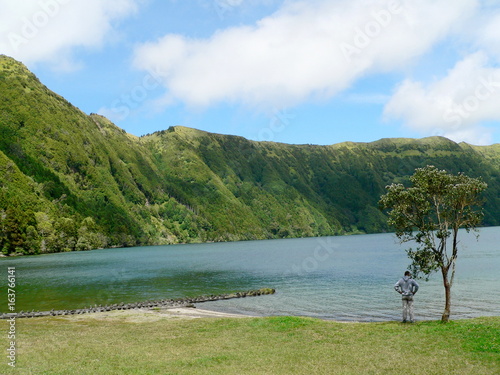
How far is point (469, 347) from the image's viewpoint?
70.2 ft

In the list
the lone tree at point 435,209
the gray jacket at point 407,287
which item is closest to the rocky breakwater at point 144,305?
the gray jacket at point 407,287

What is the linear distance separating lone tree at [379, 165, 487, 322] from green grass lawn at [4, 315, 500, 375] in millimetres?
4503

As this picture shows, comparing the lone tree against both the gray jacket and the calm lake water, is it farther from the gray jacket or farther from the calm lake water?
the calm lake water

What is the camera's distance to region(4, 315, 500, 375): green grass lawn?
745 inches

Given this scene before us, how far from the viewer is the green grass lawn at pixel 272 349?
1892 cm

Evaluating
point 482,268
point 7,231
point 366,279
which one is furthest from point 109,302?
point 7,231

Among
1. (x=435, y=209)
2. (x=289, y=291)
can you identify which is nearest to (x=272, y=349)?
(x=435, y=209)

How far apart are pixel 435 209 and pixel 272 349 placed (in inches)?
646

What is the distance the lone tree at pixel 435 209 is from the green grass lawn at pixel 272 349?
4.50 meters

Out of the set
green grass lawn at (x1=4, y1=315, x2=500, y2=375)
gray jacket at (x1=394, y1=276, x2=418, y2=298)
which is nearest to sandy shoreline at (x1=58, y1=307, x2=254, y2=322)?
green grass lawn at (x1=4, y1=315, x2=500, y2=375)

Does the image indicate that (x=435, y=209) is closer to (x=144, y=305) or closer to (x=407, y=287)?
(x=407, y=287)

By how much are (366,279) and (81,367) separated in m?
72.3

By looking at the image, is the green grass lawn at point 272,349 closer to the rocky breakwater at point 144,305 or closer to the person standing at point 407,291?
the person standing at point 407,291

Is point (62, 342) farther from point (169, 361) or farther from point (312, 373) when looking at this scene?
point (312, 373)
